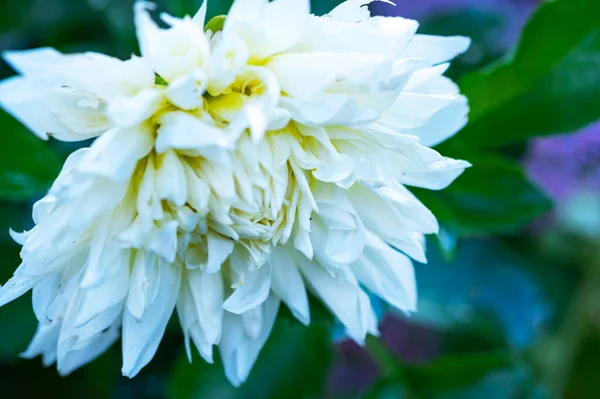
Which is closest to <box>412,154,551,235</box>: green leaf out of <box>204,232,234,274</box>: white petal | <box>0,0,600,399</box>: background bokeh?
<box>0,0,600,399</box>: background bokeh

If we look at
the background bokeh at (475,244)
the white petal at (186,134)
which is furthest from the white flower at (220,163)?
the background bokeh at (475,244)

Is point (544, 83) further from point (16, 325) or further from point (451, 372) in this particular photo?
point (16, 325)

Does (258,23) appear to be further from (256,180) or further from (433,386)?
(433,386)

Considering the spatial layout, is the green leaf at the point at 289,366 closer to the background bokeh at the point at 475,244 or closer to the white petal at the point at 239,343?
the background bokeh at the point at 475,244

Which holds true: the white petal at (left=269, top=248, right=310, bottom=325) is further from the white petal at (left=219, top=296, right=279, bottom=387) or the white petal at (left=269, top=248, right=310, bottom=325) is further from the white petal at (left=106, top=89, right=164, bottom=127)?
the white petal at (left=106, top=89, right=164, bottom=127)

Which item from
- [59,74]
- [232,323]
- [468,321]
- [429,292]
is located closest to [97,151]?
[59,74]

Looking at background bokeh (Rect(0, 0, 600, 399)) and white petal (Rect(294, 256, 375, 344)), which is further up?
white petal (Rect(294, 256, 375, 344))

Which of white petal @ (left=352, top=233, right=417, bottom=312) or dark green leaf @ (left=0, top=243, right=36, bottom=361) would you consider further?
dark green leaf @ (left=0, top=243, right=36, bottom=361)
